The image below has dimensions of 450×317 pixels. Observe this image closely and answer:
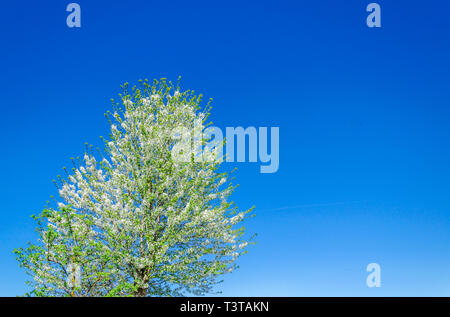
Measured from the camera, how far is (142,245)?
12227 mm

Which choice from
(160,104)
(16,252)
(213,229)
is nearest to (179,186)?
(213,229)

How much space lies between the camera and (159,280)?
1245cm

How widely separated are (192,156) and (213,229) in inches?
122

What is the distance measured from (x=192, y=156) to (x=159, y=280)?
16.2 feet

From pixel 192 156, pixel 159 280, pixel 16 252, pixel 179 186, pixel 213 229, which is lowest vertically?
pixel 159 280

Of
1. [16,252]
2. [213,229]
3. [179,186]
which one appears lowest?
[16,252]

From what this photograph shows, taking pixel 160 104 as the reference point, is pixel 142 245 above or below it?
below
